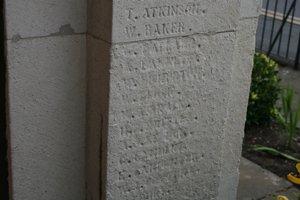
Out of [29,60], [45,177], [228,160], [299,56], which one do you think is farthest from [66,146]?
[299,56]

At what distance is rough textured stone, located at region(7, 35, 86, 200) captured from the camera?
2.55 metres

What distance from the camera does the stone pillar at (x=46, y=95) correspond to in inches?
98.0

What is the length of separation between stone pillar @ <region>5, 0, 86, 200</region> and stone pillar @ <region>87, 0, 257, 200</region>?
2.8 inches

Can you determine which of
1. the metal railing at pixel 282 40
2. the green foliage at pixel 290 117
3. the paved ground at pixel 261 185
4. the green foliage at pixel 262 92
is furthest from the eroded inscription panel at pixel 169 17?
the metal railing at pixel 282 40

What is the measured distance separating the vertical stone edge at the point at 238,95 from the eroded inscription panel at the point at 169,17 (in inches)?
10.5

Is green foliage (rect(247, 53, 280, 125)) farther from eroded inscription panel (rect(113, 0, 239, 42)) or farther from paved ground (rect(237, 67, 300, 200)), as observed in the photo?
eroded inscription panel (rect(113, 0, 239, 42))

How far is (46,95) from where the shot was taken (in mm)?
2648

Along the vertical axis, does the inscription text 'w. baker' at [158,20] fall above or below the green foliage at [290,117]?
above

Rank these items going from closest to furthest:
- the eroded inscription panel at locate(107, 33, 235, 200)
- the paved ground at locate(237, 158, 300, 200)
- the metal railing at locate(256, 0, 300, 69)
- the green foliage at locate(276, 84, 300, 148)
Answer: the eroded inscription panel at locate(107, 33, 235, 200)
the paved ground at locate(237, 158, 300, 200)
the green foliage at locate(276, 84, 300, 148)
the metal railing at locate(256, 0, 300, 69)

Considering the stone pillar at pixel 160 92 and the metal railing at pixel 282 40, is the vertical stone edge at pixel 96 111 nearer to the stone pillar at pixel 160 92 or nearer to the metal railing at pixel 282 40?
the stone pillar at pixel 160 92

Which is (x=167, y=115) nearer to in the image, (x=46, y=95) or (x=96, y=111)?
(x=96, y=111)

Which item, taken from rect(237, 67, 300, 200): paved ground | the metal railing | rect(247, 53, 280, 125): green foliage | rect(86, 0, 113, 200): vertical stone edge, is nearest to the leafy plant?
rect(237, 67, 300, 200): paved ground

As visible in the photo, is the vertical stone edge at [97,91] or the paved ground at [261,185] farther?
the paved ground at [261,185]

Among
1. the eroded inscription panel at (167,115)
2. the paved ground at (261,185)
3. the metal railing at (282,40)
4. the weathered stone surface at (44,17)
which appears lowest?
A: the paved ground at (261,185)
